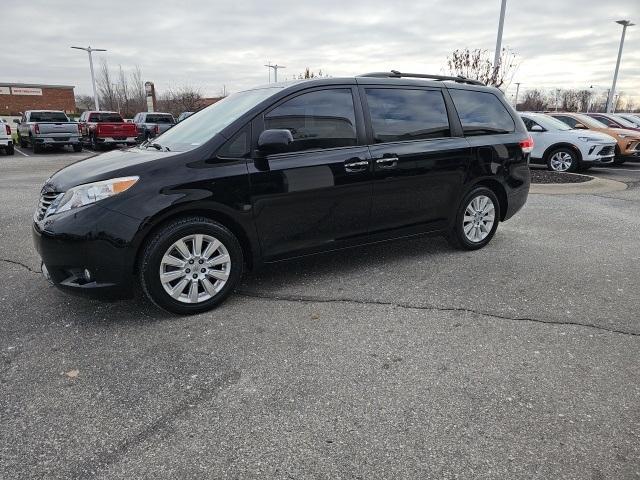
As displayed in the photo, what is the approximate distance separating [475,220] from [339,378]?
123 inches

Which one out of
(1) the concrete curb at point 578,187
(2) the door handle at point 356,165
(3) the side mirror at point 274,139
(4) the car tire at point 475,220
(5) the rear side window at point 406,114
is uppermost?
(5) the rear side window at point 406,114

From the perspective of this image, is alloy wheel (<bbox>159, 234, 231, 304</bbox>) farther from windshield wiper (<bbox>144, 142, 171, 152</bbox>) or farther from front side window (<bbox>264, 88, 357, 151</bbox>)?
front side window (<bbox>264, 88, 357, 151</bbox>)

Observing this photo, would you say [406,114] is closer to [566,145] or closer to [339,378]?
[339,378]

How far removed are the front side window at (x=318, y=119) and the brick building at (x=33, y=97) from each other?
63505mm

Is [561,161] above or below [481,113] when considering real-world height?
below

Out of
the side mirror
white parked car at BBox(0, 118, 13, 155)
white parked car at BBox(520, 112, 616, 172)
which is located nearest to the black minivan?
the side mirror

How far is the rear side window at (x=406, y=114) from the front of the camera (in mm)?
4457

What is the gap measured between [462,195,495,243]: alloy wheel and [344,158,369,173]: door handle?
153 cm

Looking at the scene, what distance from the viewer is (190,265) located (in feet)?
12.1

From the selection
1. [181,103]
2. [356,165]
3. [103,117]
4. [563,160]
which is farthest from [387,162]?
[181,103]

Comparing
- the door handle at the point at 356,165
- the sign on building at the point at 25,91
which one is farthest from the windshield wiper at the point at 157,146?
the sign on building at the point at 25,91

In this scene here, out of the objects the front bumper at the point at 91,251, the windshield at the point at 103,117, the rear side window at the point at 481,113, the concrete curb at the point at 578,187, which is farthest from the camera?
the windshield at the point at 103,117

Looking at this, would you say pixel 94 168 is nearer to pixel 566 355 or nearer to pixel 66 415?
pixel 66 415

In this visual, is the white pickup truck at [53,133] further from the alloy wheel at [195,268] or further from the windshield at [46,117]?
the alloy wheel at [195,268]
